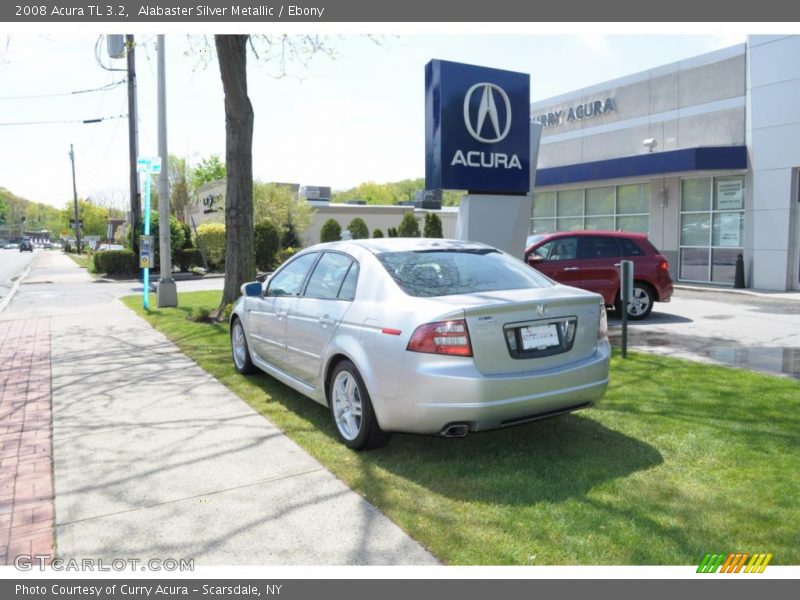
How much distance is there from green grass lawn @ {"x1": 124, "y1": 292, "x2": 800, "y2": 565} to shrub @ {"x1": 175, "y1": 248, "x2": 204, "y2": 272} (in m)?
24.8

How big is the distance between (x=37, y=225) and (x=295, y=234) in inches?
7015

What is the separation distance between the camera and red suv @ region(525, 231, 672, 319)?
11797mm

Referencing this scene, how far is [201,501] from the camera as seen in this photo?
4117 millimetres

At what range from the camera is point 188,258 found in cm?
3011

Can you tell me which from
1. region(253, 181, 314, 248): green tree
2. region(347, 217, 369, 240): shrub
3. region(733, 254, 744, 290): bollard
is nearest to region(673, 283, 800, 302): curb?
region(733, 254, 744, 290): bollard

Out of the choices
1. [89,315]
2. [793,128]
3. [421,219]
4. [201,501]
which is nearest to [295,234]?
[421,219]

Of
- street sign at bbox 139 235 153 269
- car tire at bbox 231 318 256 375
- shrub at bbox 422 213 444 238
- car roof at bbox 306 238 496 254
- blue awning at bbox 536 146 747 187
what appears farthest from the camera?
shrub at bbox 422 213 444 238

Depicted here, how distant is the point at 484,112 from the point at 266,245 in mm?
21584

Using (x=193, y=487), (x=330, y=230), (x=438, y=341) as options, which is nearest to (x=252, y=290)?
(x=193, y=487)

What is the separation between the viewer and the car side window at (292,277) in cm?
618

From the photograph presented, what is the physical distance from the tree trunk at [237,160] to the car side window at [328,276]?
20.7 ft

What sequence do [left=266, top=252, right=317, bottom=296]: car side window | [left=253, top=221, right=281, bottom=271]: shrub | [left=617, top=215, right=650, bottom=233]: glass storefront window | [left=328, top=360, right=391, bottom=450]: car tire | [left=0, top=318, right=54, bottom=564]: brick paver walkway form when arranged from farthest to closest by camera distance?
[left=253, top=221, right=281, bottom=271]: shrub < [left=617, top=215, right=650, bottom=233]: glass storefront window < [left=266, top=252, right=317, bottom=296]: car side window < [left=328, top=360, right=391, bottom=450]: car tire < [left=0, top=318, right=54, bottom=564]: brick paver walkway

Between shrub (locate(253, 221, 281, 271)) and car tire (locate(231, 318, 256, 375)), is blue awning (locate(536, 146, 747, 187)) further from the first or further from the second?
car tire (locate(231, 318, 256, 375))

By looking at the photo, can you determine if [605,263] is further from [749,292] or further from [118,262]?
[118,262]
